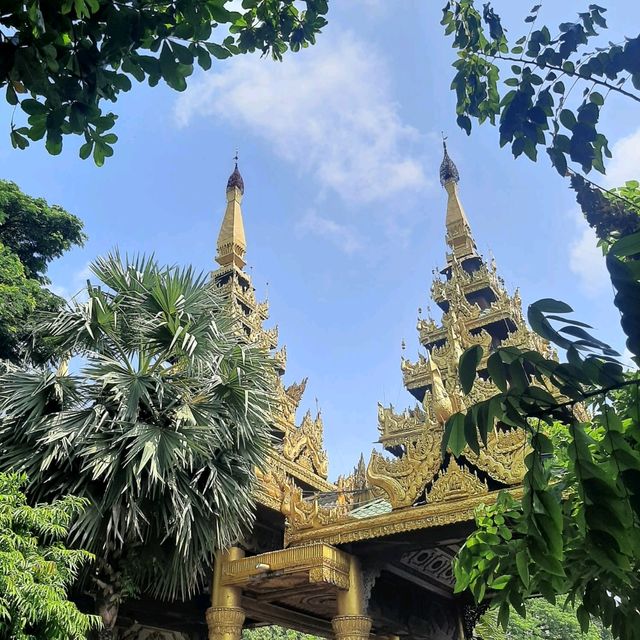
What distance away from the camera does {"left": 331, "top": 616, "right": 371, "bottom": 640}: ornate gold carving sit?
9.45 meters

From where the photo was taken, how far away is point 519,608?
2736mm

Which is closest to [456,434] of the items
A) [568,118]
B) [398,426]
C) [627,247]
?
[627,247]

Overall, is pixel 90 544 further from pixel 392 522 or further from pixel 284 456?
pixel 284 456

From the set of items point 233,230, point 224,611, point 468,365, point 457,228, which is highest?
point 457,228

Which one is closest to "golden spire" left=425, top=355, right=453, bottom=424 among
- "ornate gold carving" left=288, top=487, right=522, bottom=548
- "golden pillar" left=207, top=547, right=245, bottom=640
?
"ornate gold carving" left=288, top=487, right=522, bottom=548

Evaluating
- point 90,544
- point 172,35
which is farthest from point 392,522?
point 172,35

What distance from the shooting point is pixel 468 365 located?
5.91 ft

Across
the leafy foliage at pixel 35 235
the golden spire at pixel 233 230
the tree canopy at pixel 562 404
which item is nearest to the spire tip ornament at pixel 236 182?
the golden spire at pixel 233 230

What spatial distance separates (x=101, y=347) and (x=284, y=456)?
7.20 m

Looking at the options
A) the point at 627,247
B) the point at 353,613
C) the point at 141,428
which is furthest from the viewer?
the point at 353,613

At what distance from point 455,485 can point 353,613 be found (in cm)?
254

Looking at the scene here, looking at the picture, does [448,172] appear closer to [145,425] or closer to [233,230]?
[233,230]

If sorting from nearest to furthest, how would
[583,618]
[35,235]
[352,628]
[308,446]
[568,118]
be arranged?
[568,118] < [583,618] < [352,628] < [35,235] < [308,446]

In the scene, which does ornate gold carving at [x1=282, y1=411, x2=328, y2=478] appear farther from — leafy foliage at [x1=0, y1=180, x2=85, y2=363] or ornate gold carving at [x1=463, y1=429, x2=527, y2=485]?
ornate gold carving at [x1=463, y1=429, x2=527, y2=485]
